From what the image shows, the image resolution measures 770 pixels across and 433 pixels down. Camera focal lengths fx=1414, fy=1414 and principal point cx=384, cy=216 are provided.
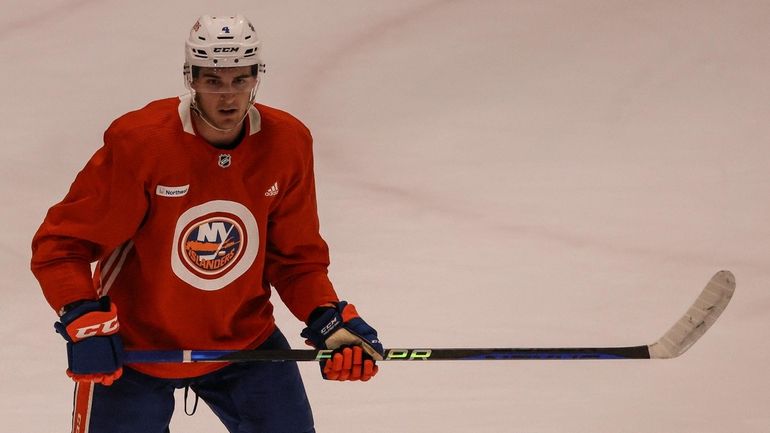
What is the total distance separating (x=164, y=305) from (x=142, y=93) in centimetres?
358

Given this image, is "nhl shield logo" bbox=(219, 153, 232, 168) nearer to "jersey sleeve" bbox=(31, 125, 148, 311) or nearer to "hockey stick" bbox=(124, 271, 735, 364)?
"jersey sleeve" bbox=(31, 125, 148, 311)

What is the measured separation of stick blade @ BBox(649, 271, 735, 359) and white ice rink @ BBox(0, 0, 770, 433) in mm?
699

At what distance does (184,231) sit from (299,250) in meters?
0.33

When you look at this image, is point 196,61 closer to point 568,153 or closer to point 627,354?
point 627,354

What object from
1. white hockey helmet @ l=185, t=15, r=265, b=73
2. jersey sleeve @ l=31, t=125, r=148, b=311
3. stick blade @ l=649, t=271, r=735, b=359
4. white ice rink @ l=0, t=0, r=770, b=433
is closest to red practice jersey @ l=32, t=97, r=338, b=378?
jersey sleeve @ l=31, t=125, r=148, b=311

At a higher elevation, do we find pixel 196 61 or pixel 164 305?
pixel 196 61

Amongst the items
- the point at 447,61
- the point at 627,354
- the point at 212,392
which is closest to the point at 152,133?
the point at 212,392

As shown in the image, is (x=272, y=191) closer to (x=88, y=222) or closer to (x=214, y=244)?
(x=214, y=244)

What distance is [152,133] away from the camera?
8.96ft

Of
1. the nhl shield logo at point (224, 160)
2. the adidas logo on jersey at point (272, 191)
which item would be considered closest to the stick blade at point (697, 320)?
the adidas logo on jersey at point (272, 191)

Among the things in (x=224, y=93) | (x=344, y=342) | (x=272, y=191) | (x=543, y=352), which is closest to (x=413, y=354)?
(x=344, y=342)

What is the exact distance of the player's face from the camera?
9.03 ft

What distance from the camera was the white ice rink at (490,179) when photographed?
420 cm

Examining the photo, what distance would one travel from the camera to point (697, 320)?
3.33 m
